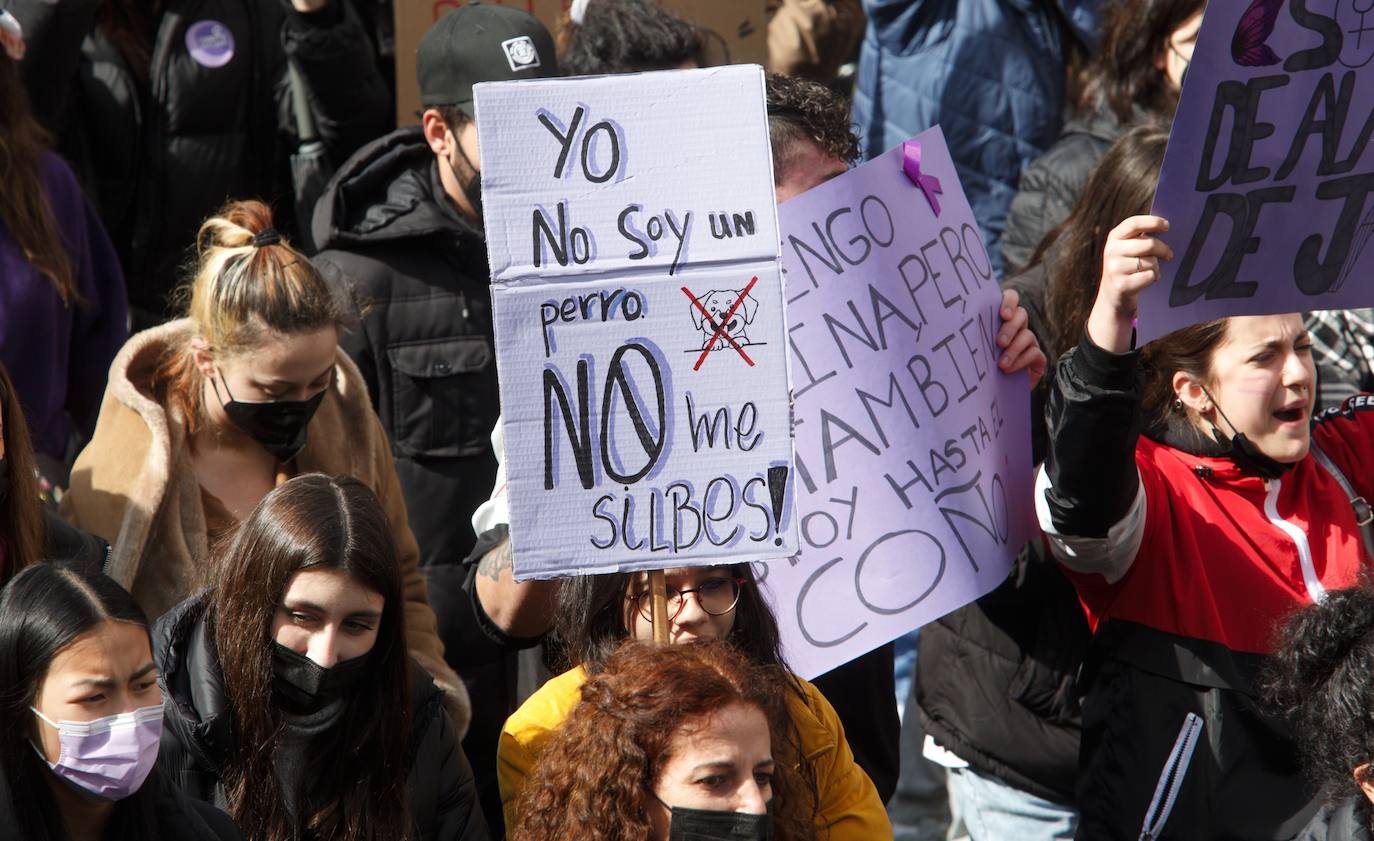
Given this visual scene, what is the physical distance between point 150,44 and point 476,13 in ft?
4.70

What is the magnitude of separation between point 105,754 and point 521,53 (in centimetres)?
240

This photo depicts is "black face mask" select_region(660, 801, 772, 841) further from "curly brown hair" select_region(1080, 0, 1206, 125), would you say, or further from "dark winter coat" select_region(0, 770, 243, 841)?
"curly brown hair" select_region(1080, 0, 1206, 125)

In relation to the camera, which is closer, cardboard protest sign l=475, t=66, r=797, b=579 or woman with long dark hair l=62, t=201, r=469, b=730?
cardboard protest sign l=475, t=66, r=797, b=579

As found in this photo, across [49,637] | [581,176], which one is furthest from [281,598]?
[581,176]

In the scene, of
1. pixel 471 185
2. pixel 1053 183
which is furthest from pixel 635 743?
pixel 1053 183

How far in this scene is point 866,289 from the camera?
3.36m

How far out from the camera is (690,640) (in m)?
2.97

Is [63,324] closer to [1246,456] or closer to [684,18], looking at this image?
[684,18]

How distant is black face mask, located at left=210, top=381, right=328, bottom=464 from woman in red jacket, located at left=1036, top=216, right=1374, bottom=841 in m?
1.65

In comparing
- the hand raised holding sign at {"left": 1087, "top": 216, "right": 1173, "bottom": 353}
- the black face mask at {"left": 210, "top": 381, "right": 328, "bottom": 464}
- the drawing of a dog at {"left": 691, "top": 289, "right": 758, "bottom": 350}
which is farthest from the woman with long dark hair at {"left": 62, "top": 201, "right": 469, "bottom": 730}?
the hand raised holding sign at {"left": 1087, "top": 216, "right": 1173, "bottom": 353}

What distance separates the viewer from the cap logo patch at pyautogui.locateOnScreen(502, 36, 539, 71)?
4426 millimetres

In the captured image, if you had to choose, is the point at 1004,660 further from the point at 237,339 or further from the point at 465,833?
the point at 237,339

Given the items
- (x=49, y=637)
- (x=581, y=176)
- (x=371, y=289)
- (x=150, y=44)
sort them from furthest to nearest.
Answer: (x=150, y=44), (x=371, y=289), (x=581, y=176), (x=49, y=637)

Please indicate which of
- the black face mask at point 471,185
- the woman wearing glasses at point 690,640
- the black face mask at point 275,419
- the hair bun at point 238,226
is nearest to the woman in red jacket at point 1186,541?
the woman wearing glasses at point 690,640
